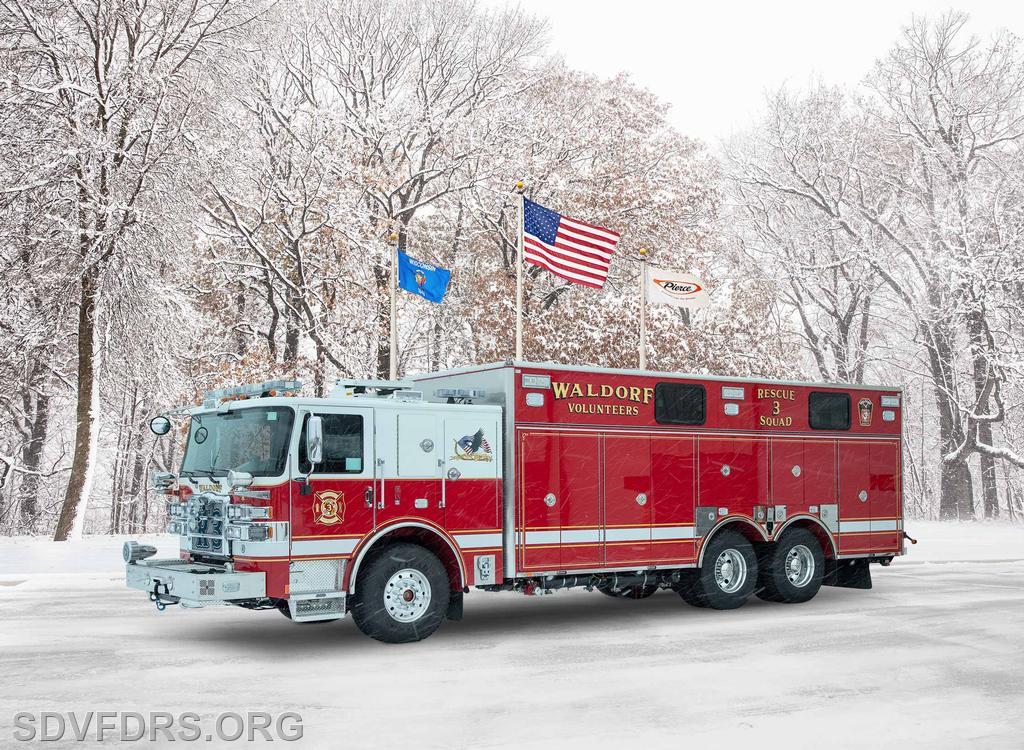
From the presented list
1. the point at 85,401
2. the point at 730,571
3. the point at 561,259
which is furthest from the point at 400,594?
the point at 85,401

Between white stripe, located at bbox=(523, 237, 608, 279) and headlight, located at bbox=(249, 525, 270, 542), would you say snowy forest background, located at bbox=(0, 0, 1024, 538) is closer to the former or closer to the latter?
white stripe, located at bbox=(523, 237, 608, 279)

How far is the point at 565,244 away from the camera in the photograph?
21.2 meters

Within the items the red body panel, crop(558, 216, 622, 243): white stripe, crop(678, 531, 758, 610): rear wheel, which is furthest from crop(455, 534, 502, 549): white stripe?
crop(558, 216, 622, 243): white stripe

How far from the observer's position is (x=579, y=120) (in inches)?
1352

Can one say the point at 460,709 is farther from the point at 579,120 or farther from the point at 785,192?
the point at 785,192

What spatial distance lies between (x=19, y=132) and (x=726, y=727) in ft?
71.8

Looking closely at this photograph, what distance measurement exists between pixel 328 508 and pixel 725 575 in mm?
5850

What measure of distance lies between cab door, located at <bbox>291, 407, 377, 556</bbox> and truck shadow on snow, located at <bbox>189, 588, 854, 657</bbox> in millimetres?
1156

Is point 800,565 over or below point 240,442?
below

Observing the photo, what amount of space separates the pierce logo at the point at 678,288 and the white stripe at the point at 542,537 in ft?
36.0

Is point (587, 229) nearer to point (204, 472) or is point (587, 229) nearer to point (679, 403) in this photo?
point (679, 403)

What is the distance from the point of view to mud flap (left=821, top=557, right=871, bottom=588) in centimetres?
1562

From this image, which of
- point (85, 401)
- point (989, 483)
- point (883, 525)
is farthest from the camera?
point (989, 483)

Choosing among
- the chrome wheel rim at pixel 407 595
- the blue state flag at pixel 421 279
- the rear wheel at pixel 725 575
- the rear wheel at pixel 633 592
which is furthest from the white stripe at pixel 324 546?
the blue state flag at pixel 421 279
